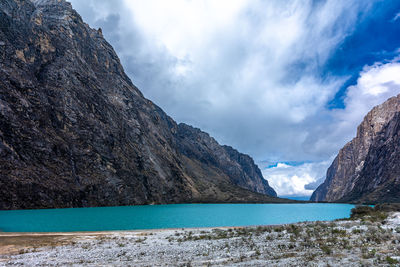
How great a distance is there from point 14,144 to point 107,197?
46547 mm

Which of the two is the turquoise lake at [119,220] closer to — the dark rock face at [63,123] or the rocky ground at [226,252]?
the dark rock face at [63,123]

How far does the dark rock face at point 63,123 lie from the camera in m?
98.4

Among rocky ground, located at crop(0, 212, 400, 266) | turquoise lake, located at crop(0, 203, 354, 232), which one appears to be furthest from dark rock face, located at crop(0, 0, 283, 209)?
rocky ground, located at crop(0, 212, 400, 266)

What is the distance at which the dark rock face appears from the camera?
3875 inches

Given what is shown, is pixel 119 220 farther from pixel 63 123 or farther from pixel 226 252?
pixel 63 123

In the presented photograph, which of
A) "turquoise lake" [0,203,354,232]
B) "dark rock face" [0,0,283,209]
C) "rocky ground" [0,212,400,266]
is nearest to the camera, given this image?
"rocky ground" [0,212,400,266]

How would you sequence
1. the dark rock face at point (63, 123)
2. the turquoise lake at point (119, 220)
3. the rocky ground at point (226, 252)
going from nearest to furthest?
the rocky ground at point (226, 252) < the turquoise lake at point (119, 220) < the dark rock face at point (63, 123)

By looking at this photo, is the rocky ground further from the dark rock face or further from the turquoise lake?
the dark rock face

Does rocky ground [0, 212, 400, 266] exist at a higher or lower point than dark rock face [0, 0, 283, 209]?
lower

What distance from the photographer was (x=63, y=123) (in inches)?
4855

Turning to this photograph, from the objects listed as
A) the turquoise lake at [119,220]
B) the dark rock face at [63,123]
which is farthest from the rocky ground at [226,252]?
the dark rock face at [63,123]

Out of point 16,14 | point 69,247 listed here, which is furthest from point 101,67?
point 69,247

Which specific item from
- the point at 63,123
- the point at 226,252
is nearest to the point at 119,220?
the point at 226,252

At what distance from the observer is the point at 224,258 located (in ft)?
64.2
